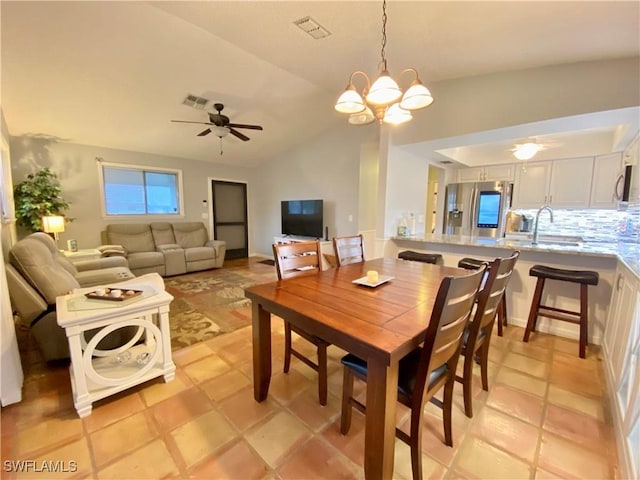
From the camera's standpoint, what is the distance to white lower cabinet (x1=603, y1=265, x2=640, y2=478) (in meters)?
1.24

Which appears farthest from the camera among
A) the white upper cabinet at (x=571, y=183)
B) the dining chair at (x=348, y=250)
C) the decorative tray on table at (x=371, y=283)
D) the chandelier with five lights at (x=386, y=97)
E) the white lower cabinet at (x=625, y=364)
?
the white upper cabinet at (x=571, y=183)

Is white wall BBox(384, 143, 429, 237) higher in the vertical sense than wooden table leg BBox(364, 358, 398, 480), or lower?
higher

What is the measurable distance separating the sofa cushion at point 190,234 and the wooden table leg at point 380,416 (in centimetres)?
552

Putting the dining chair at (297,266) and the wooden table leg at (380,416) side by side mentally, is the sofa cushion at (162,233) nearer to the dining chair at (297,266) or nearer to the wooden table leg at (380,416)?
the dining chair at (297,266)

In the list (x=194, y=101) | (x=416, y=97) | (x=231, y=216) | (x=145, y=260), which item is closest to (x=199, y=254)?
(x=145, y=260)

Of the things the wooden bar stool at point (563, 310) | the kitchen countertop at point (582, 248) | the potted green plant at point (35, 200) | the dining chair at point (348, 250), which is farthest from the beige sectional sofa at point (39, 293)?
the wooden bar stool at point (563, 310)

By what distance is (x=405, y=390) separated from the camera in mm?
1201

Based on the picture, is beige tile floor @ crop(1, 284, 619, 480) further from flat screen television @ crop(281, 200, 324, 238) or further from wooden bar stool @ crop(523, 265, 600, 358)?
flat screen television @ crop(281, 200, 324, 238)

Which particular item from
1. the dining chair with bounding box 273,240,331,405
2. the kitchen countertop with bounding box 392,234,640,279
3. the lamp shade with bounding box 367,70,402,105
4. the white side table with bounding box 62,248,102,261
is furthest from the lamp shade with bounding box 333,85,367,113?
the white side table with bounding box 62,248,102,261

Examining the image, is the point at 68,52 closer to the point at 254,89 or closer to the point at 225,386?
the point at 254,89

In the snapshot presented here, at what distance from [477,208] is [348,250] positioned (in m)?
3.58

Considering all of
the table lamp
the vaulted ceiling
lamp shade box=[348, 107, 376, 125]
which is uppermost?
the vaulted ceiling

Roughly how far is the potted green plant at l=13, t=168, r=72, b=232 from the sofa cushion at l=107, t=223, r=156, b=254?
0.87 m

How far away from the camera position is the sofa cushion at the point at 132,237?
4.94m
